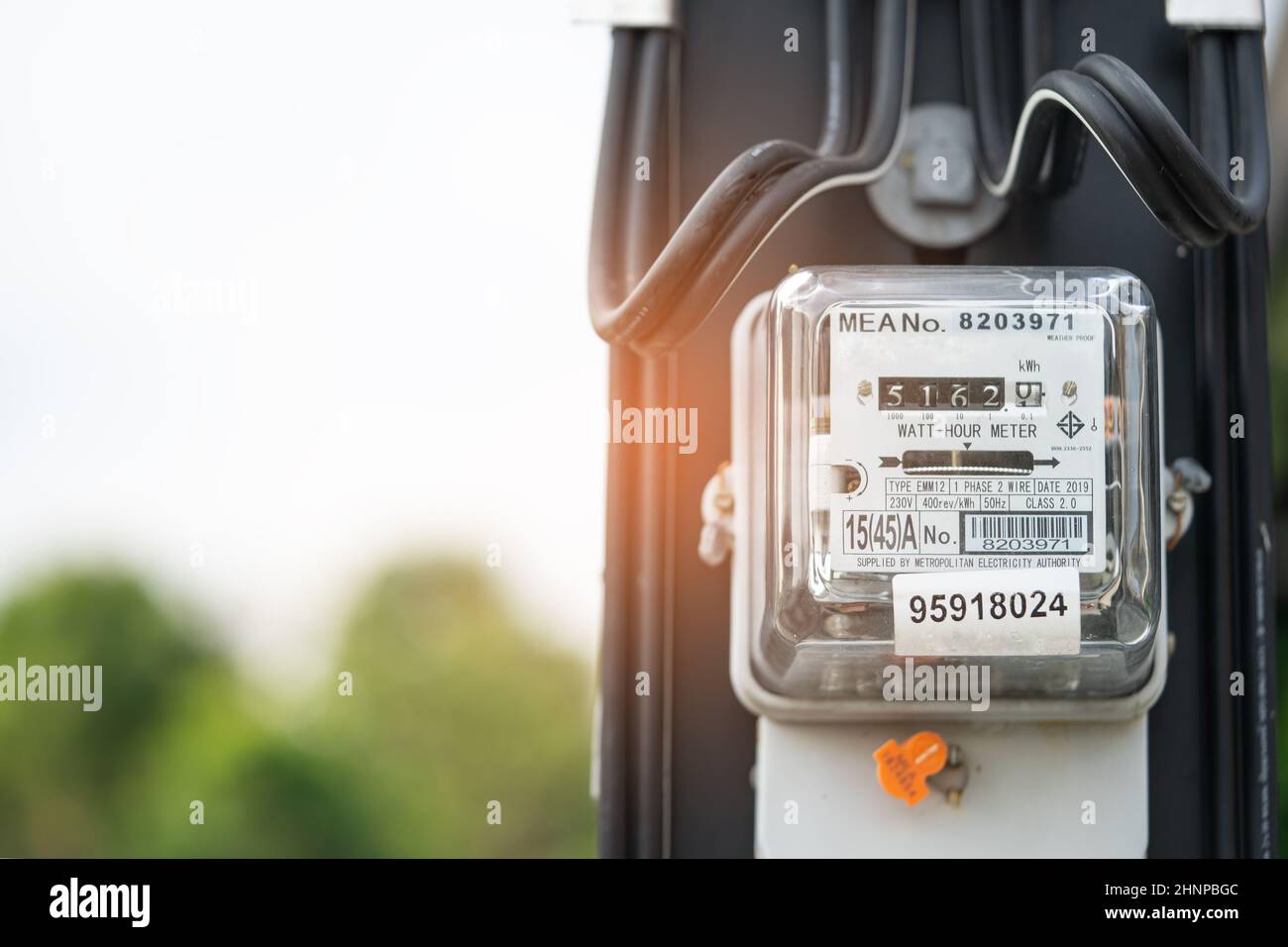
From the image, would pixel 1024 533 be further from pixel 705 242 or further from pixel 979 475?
pixel 705 242

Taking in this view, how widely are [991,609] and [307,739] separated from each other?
9564 mm

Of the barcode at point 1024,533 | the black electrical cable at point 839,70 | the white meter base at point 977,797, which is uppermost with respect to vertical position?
the black electrical cable at point 839,70

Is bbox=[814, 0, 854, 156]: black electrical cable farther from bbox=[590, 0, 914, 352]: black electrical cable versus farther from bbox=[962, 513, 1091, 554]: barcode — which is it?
bbox=[962, 513, 1091, 554]: barcode

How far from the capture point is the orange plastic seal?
31.1 inches

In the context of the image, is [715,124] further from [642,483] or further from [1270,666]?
[1270,666]

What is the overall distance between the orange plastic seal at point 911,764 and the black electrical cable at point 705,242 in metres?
0.33

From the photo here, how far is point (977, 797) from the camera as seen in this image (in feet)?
2.65

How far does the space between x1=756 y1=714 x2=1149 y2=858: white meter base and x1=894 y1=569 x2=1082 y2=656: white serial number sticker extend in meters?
0.17

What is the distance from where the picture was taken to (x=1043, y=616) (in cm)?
65

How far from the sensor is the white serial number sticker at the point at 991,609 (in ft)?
2.15

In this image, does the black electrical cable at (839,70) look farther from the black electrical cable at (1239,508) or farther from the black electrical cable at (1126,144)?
the black electrical cable at (1239,508)

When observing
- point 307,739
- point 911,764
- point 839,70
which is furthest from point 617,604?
point 307,739

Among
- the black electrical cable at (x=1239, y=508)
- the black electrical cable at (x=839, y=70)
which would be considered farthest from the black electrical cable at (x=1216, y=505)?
the black electrical cable at (x=839, y=70)
